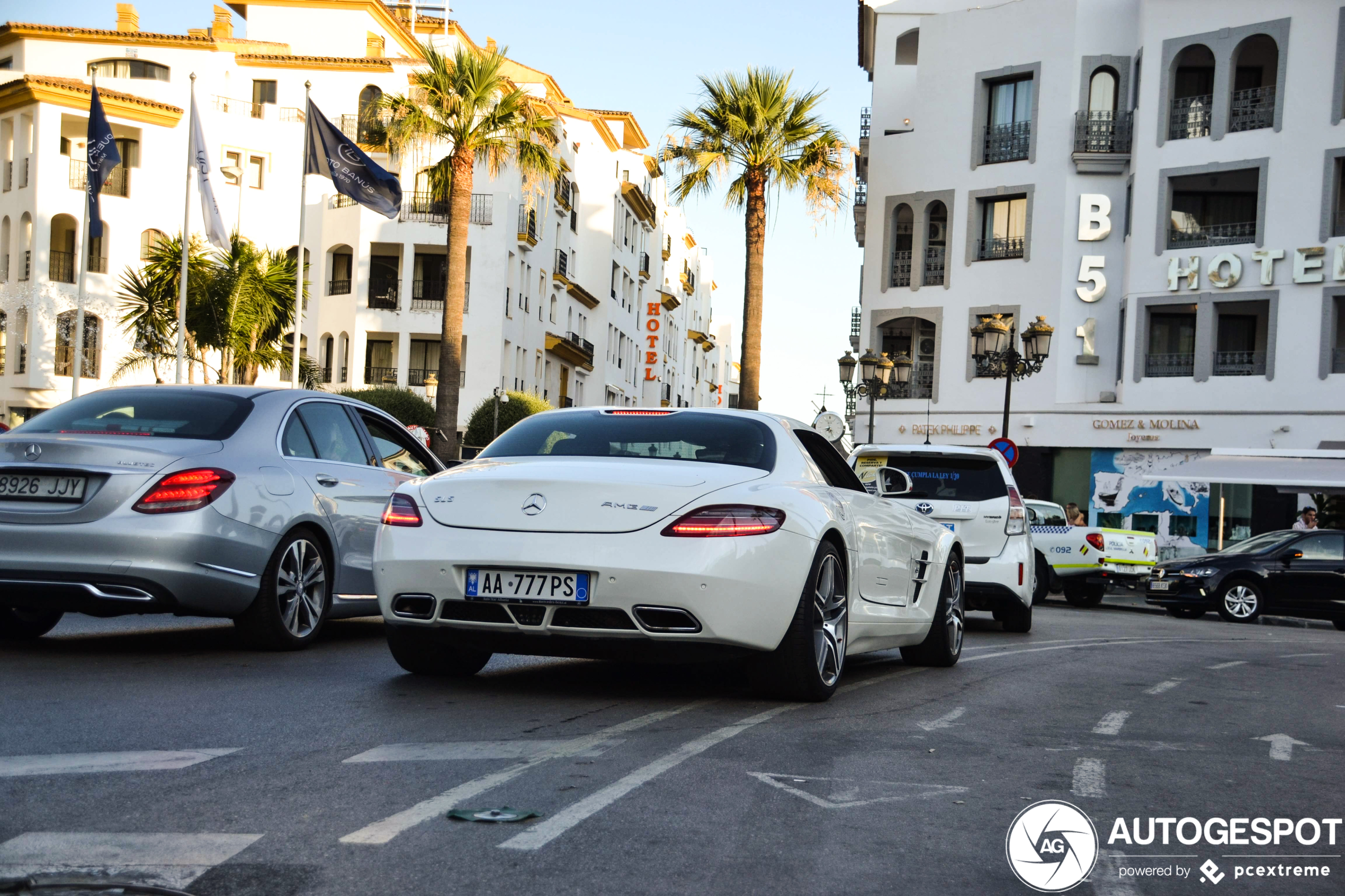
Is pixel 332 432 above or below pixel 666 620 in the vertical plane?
above

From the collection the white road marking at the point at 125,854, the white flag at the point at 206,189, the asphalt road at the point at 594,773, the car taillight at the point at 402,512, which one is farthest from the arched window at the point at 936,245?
the white road marking at the point at 125,854

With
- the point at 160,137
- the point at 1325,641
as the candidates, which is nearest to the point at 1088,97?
the point at 1325,641

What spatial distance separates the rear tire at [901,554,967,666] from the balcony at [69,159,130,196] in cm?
4295

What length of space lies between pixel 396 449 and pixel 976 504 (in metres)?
5.59

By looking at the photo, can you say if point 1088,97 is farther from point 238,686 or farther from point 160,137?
point 238,686

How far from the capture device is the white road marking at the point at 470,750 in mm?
5254

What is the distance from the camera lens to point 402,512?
270 inches

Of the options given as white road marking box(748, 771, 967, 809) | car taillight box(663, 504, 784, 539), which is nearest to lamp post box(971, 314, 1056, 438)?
car taillight box(663, 504, 784, 539)

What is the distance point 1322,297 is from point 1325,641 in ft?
66.5

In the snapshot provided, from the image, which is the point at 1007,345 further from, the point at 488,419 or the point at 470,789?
the point at 470,789

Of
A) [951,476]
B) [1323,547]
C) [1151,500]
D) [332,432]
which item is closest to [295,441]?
[332,432]

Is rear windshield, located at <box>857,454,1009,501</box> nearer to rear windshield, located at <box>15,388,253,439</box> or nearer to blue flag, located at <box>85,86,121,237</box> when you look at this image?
rear windshield, located at <box>15,388,253,439</box>

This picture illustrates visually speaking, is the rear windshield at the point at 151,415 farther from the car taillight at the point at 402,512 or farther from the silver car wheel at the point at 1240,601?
the silver car wheel at the point at 1240,601

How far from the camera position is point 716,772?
5.19 m
